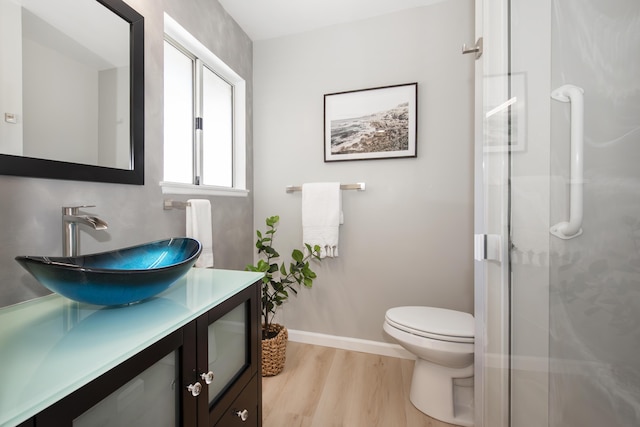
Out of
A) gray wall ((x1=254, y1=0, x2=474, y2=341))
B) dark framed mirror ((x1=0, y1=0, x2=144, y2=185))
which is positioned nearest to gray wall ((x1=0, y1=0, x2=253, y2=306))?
dark framed mirror ((x1=0, y1=0, x2=144, y2=185))

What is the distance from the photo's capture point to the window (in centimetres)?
148

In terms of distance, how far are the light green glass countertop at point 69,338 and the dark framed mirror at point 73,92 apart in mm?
424

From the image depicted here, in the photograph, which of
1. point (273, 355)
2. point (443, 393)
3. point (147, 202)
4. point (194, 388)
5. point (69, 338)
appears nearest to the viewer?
point (69, 338)

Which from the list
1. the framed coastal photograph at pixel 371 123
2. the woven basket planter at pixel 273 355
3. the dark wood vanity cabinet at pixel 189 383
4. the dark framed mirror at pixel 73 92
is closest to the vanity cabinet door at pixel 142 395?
the dark wood vanity cabinet at pixel 189 383

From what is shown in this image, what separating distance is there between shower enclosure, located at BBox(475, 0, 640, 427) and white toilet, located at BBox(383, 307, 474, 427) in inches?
7.3

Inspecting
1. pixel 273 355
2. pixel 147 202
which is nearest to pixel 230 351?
pixel 147 202

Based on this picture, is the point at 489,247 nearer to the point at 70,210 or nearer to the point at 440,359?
the point at 440,359

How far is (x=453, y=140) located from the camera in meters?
1.72

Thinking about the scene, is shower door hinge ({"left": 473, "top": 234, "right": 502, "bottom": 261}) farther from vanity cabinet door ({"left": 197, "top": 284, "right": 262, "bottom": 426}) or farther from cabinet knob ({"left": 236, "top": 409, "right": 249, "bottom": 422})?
cabinet knob ({"left": 236, "top": 409, "right": 249, "bottom": 422})

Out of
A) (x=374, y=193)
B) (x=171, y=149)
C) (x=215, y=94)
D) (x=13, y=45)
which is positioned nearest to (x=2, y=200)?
(x=13, y=45)

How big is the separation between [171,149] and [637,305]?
1819 mm

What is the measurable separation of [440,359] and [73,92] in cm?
183

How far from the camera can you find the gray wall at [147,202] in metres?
0.77

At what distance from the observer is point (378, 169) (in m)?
1.87
